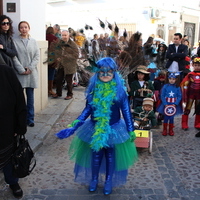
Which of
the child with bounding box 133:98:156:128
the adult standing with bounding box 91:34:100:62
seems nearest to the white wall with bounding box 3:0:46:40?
the adult standing with bounding box 91:34:100:62

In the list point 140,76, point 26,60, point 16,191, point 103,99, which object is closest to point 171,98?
point 140,76

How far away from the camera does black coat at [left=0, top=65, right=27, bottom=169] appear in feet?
9.41

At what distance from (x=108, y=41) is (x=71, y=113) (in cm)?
366

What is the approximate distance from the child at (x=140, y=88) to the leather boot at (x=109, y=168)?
2.31 metres

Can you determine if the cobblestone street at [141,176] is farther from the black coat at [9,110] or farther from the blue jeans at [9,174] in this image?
the black coat at [9,110]

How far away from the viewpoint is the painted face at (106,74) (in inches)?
133

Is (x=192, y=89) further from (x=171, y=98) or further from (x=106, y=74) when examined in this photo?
(x=106, y=74)

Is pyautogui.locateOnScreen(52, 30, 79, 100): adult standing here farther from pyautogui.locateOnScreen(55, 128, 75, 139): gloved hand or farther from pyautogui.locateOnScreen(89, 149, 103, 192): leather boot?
pyautogui.locateOnScreen(89, 149, 103, 192): leather boot

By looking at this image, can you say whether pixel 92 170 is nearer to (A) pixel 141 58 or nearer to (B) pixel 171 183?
(B) pixel 171 183

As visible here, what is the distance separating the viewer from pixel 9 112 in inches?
116

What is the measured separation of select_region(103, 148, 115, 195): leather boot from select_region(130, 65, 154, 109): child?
2309mm

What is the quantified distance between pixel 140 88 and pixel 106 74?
2308 mm

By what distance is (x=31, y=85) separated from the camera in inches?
220

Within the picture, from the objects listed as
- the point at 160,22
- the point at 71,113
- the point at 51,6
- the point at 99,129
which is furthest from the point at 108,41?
the point at 51,6
